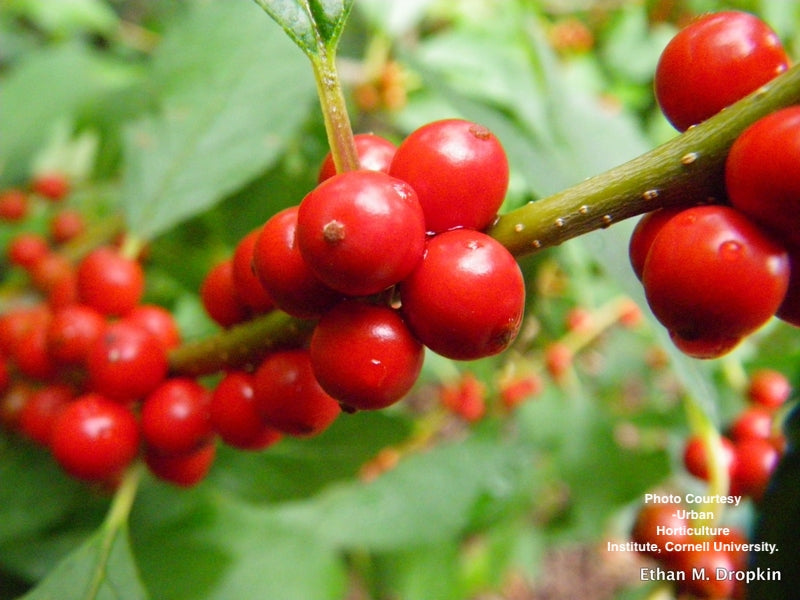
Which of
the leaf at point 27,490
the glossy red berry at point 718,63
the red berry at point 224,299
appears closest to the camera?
the glossy red berry at point 718,63

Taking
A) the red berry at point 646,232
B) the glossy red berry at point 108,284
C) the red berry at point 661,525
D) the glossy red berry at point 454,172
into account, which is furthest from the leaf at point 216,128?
the red berry at point 661,525

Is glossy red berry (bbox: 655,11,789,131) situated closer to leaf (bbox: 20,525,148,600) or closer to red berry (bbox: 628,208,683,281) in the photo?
red berry (bbox: 628,208,683,281)

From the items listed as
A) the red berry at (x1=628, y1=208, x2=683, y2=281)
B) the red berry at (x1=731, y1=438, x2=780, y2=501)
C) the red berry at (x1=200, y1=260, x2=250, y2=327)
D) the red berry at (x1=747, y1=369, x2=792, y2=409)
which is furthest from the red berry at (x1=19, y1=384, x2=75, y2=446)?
the red berry at (x1=747, y1=369, x2=792, y2=409)

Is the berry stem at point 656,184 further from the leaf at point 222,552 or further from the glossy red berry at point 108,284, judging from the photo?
the leaf at point 222,552

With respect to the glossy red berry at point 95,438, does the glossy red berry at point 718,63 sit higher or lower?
higher

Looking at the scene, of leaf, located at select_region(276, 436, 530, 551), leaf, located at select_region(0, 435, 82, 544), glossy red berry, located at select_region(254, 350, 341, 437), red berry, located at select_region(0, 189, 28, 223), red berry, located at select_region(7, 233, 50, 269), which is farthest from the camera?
red berry, located at select_region(0, 189, 28, 223)

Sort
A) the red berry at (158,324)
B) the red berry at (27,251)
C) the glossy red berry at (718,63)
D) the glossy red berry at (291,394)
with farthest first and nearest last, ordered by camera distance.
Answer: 1. the red berry at (27,251)
2. the red berry at (158,324)
3. the glossy red berry at (291,394)
4. the glossy red berry at (718,63)

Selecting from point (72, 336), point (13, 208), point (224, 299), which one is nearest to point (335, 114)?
point (224, 299)
